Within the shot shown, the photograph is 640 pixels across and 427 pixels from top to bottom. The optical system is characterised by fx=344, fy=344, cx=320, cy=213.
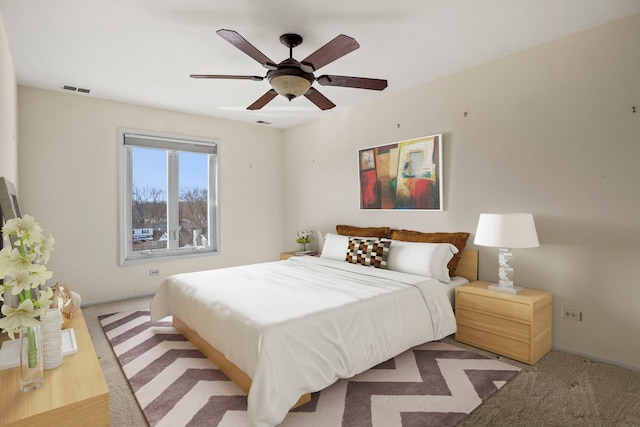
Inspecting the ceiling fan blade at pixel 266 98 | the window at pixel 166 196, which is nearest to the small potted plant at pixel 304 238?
the window at pixel 166 196

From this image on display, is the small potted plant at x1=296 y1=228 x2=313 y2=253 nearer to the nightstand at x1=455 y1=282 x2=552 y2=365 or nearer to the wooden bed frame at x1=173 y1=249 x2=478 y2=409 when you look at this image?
the wooden bed frame at x1=173 y1=249 x2=478 y2=409

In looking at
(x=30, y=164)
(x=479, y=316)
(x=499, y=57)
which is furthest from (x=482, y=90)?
(x=30, y=164)

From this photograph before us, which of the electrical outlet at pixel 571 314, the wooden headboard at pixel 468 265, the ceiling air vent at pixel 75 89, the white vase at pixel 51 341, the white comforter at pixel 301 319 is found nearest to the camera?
the white vase at pixel 51 341

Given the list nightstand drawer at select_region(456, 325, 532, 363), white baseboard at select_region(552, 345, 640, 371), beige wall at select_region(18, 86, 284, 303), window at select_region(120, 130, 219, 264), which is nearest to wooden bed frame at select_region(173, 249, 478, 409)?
nightstand drawer at select_region(456, 325, 532, 363)

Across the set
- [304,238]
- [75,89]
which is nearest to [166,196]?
[75,89]

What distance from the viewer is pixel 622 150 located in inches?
99.9

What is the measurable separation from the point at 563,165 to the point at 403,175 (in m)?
1.54

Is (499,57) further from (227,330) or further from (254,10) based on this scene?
(227,330)

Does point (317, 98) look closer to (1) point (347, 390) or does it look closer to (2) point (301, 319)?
(2) point (301, 319)

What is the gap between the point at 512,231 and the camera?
2711mm

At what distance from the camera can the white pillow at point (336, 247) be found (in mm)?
3939

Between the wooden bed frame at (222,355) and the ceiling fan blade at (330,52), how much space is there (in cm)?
209

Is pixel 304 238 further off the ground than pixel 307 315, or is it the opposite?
pixel 304 238

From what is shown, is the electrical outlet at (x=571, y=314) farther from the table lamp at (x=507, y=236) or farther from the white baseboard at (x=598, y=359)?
the table lamp at (x=507, y=236)
